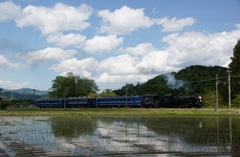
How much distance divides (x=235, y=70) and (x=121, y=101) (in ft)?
85.0

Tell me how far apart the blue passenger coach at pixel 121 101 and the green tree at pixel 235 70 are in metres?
20.0

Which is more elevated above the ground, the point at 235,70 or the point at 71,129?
the point at 235,70

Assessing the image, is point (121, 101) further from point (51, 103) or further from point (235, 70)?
point (51, 103)

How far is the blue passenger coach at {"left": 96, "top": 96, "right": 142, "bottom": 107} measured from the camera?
69.6 m

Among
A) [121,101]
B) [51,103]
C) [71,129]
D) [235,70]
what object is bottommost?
[71,129]

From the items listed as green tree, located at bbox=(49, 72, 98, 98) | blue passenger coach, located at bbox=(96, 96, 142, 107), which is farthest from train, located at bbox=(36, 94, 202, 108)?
green tree, located at bbox=(49, 72, 98, 98)

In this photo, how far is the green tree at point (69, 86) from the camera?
124287 millimetres

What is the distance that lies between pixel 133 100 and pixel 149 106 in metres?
4.66

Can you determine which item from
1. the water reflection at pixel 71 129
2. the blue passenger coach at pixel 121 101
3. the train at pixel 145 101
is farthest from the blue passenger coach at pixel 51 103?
the water reflection at pixel 71 129

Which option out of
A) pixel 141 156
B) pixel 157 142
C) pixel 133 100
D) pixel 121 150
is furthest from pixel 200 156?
pixel 133 100

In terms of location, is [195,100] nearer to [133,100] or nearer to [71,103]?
[133,100]

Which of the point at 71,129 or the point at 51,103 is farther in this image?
the point at 51,103

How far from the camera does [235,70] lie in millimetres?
69562

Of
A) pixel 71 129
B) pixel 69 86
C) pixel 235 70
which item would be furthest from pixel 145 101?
pixel 69 86
